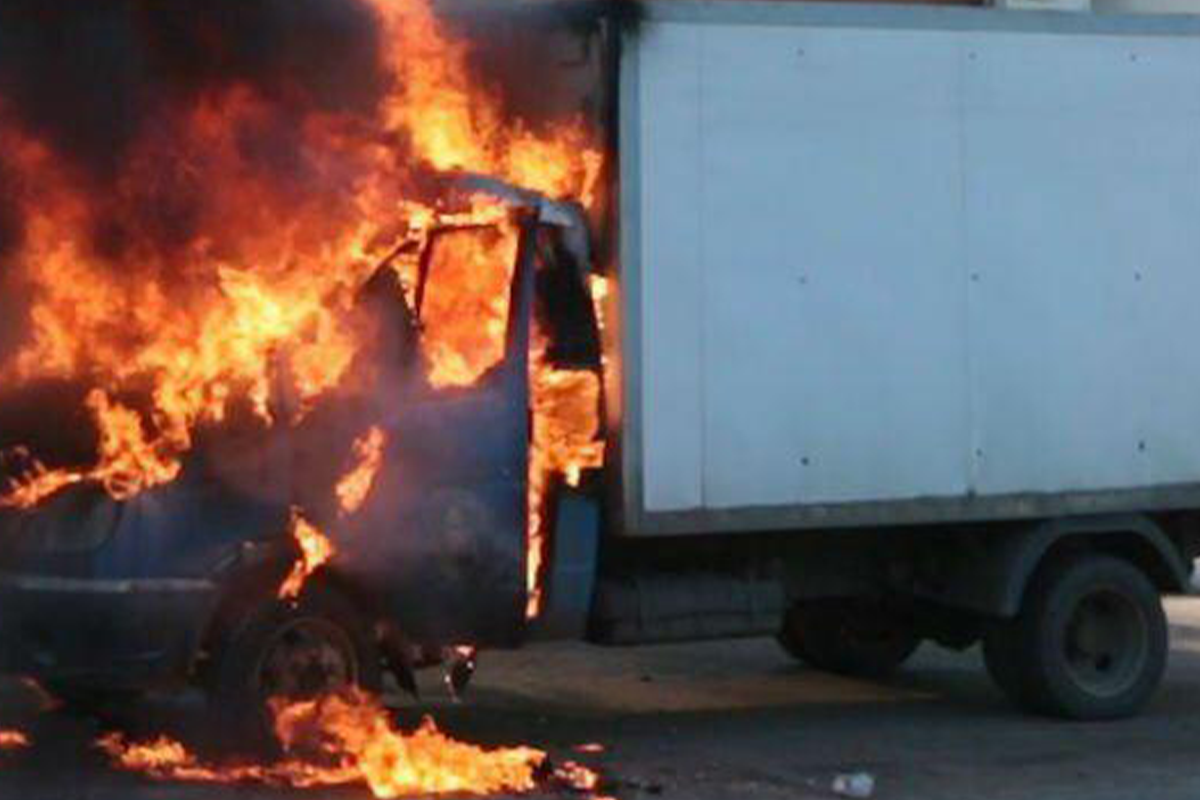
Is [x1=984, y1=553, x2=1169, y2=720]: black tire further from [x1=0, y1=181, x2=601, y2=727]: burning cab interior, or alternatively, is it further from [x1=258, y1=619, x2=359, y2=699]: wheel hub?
[x1=258, y1=619, x2=359, y2=699]: wheel hub

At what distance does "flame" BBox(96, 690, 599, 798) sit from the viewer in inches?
326

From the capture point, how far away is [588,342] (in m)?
9.05

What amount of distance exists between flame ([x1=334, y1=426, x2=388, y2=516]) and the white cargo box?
1167 mm

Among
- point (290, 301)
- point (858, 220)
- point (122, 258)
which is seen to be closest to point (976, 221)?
point (858, 220)

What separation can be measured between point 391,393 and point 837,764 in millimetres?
2608

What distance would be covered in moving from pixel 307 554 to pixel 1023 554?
3635 mm

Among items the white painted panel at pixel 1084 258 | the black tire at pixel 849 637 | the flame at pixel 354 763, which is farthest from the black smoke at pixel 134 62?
the black tire at pixel 849 637

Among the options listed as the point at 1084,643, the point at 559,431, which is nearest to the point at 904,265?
the point at 559,431

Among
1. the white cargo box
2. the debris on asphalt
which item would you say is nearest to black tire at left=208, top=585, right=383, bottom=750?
the white cargo box

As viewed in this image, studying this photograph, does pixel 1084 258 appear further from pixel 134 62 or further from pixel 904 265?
pixel 134 62

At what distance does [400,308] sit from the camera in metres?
8.73

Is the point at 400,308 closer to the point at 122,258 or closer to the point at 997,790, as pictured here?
the point at 122,258

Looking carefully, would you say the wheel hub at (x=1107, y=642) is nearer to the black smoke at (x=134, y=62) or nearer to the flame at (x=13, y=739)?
the black smoke at (x=134, y=62)

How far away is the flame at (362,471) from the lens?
8445mm
